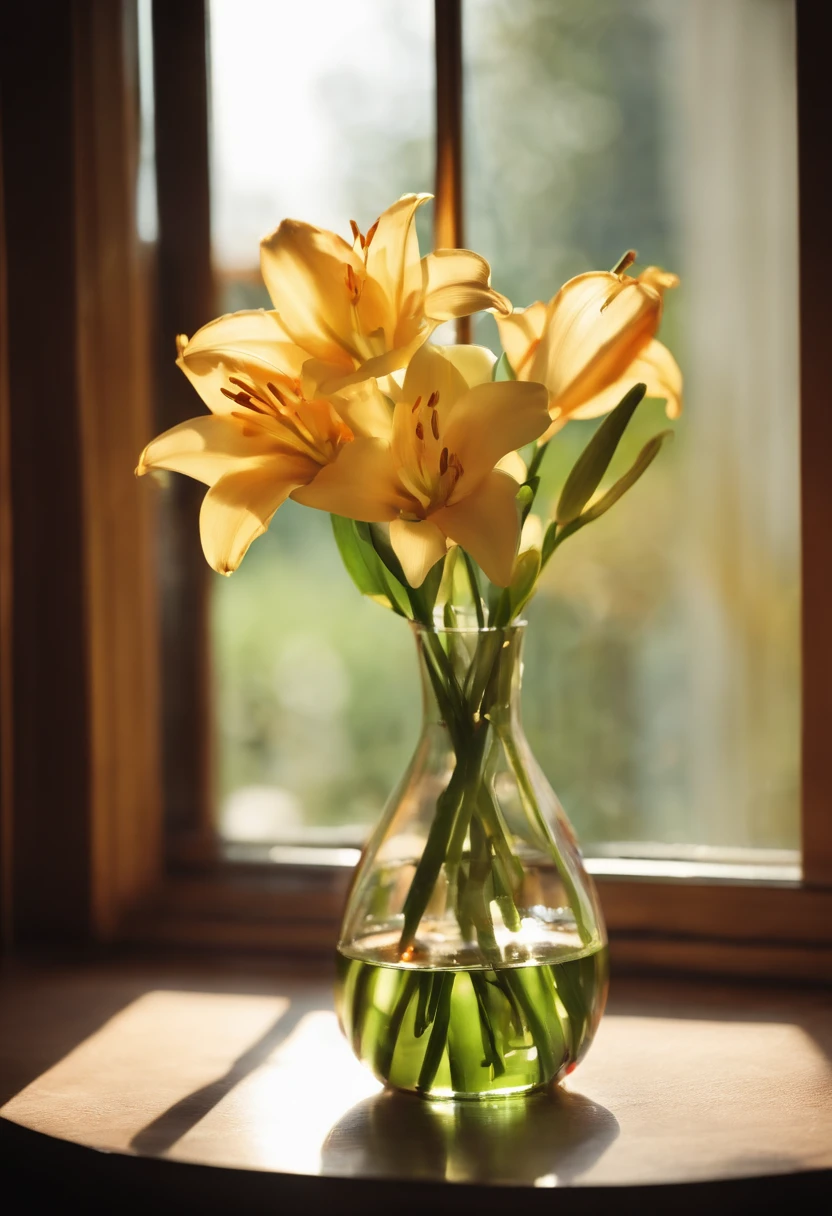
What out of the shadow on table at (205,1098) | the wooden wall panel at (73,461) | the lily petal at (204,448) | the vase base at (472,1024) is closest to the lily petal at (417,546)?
the lily petal at (204,448)

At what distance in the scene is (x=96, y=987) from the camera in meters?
0.99

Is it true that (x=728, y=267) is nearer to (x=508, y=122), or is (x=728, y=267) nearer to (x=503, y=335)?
(x=508, y=122)

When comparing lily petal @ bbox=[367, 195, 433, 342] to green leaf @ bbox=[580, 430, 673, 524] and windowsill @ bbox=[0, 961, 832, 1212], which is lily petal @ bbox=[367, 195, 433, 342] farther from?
windowsill @ bbox=[0, 961, 832, 1212]

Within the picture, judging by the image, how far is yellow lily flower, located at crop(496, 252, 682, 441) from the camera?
72 centimetres

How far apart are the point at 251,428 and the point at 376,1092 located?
A: 42cm

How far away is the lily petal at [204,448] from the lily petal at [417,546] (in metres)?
0.11

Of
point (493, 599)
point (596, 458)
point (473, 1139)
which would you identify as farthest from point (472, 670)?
point (473, 1139)

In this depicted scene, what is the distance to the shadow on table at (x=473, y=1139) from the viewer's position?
638 millimetres

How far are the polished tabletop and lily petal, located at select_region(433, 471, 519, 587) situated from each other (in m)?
0.32

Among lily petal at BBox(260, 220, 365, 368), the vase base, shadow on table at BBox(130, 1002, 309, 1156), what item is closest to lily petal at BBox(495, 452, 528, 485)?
lily petal at BBox(260, 220, 365, 368)

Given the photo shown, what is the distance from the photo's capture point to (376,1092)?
30.0 inches

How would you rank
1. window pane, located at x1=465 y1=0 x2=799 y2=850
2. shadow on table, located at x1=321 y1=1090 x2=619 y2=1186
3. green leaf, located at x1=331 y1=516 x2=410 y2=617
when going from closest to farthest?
shadow on table, located at x1=321 y1=1090 x2=619 y2=1186, green leaf, located at x1=331 y1=516 x2=410 y2=617, window pane, located at x1=465 y1=0 x2=799 y2=850

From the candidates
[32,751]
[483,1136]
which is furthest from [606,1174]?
[32,751]

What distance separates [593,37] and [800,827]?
695 mm
